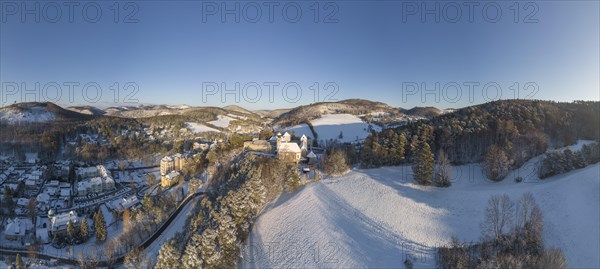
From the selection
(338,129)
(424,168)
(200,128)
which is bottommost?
(424,168)

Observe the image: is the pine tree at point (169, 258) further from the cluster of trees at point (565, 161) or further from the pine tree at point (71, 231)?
the cluster of trees at point (565, 161)

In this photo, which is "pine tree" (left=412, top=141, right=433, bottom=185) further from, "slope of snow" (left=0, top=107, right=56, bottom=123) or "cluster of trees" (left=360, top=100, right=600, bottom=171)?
"slope of snow" (left=0, top=107, right=56, bottom=123)

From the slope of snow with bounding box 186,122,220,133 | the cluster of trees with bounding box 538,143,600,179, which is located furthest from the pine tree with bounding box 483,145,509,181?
the slope of snow with bounding box 186,122,220,133

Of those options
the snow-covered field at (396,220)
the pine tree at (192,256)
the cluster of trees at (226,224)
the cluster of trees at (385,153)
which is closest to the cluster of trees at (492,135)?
the cluster of trees at (385,153)

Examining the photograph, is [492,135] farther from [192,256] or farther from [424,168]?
[192,256]

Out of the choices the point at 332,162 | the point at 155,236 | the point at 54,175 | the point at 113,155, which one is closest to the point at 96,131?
the point at 113,155

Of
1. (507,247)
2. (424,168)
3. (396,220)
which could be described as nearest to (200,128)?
(424,168)
